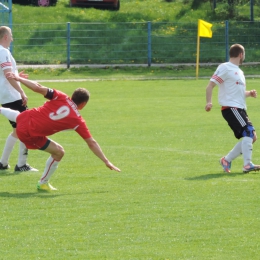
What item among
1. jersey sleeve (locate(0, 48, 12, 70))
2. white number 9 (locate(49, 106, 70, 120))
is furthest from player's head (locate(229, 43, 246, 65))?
jersey sleeve (locate(0, 48, 12, 70))

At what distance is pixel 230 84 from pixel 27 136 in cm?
308

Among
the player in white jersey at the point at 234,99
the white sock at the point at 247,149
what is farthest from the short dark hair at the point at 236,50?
the white sock at the point at 247,149

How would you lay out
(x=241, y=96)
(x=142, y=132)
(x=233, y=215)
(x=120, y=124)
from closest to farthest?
1. (x=233, y=215)
2. (x=241, y=96)
3. (x=142, y=132)
4. (x=120, y=124)

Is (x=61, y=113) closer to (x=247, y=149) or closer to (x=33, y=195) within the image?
(x=33, y=195)

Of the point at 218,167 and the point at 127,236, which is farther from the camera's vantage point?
the point at 218,167

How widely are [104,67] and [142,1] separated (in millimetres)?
13105

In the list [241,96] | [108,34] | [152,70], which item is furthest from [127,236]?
[108,34]

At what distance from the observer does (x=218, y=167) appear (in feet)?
36.3

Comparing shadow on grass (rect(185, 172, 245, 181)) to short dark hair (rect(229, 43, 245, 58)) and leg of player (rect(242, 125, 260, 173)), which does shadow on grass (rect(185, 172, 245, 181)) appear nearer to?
leg of player (rect(242, 125, 260, 173))

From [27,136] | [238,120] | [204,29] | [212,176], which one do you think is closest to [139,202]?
[27,136]

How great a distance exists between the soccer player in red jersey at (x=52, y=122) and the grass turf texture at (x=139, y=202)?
18.8 inches

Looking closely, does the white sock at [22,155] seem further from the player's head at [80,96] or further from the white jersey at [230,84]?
the white jersey at [230,84]

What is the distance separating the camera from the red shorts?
30.5ft

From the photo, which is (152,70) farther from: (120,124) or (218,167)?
(218,167)
